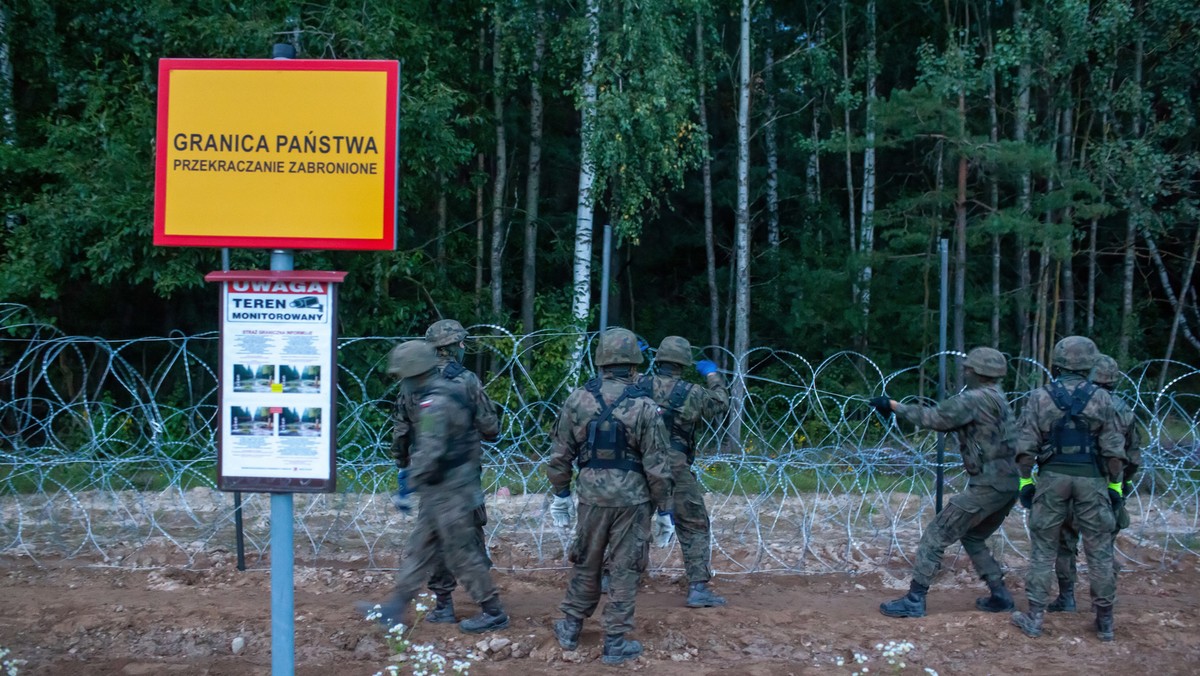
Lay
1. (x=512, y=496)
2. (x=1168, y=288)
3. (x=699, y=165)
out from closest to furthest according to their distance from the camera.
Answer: (x=512, y=496), (x=699, y=165), (x=1168, y=288)

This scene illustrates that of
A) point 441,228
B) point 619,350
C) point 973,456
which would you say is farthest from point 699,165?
point 619,350

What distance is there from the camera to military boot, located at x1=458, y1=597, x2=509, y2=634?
6094 millimetres

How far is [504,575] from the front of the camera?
24.6 feet

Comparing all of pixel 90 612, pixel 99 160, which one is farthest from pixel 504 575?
pixel 99 160

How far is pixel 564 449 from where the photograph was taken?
229 inches

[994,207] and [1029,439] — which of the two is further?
[994,207]

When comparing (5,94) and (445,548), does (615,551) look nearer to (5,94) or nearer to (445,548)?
(445,548)

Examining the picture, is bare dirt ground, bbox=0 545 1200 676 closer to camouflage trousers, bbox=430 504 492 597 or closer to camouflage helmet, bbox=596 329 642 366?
camouflage trousers, bbox=430 504 492 597

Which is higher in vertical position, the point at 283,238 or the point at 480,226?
the point at 480,226

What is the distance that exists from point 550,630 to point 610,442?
1.46m

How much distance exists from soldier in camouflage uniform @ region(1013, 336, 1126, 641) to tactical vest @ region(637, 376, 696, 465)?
2.15m

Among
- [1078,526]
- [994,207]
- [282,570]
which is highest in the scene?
[994,207]

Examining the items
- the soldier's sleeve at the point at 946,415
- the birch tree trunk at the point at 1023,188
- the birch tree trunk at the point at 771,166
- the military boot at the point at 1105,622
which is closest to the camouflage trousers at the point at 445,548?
the soldier's sleeve at the point at 946,415

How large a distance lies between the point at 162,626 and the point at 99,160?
6.98 m
